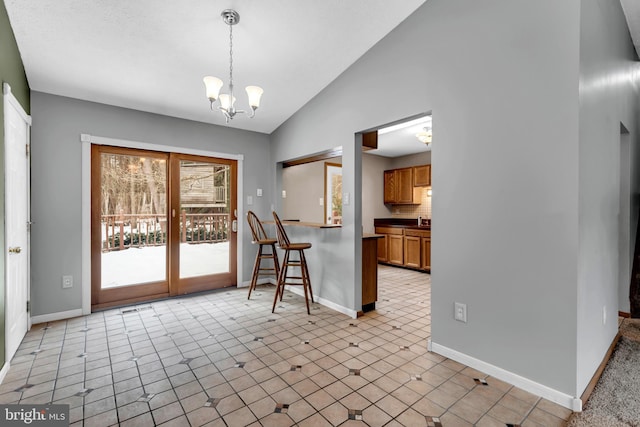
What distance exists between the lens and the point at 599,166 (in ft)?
6.98

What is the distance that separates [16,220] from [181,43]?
2082 mm

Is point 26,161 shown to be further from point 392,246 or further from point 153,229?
point 392,246

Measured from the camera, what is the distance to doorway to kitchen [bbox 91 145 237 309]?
12.0 ft

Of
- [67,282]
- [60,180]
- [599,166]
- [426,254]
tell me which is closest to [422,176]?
[426,254]

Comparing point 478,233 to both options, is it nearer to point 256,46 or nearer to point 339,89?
point 339,89

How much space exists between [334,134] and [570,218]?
2.40 meters

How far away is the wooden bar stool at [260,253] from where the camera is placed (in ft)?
13.5

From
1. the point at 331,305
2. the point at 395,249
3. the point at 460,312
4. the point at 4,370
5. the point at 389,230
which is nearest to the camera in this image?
the point at 4,370

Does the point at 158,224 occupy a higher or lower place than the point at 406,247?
higher

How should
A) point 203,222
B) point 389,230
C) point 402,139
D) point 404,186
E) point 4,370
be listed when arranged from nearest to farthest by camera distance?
point 4,370
point 203,222
point 402,139
point 389,230
point 404,186

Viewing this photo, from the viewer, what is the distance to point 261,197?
4.82 meters

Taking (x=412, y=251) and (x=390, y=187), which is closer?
(x=412, y=251)

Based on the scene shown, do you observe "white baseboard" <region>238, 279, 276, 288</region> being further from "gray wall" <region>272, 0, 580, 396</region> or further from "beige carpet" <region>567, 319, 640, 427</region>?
"beige carpet" <region>567, 319, 640, 427</region>

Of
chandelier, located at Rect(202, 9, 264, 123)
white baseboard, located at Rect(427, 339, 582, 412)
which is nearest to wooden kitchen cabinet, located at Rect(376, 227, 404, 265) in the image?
white baseboard, located at Rect(427, 339, 582, 412)
